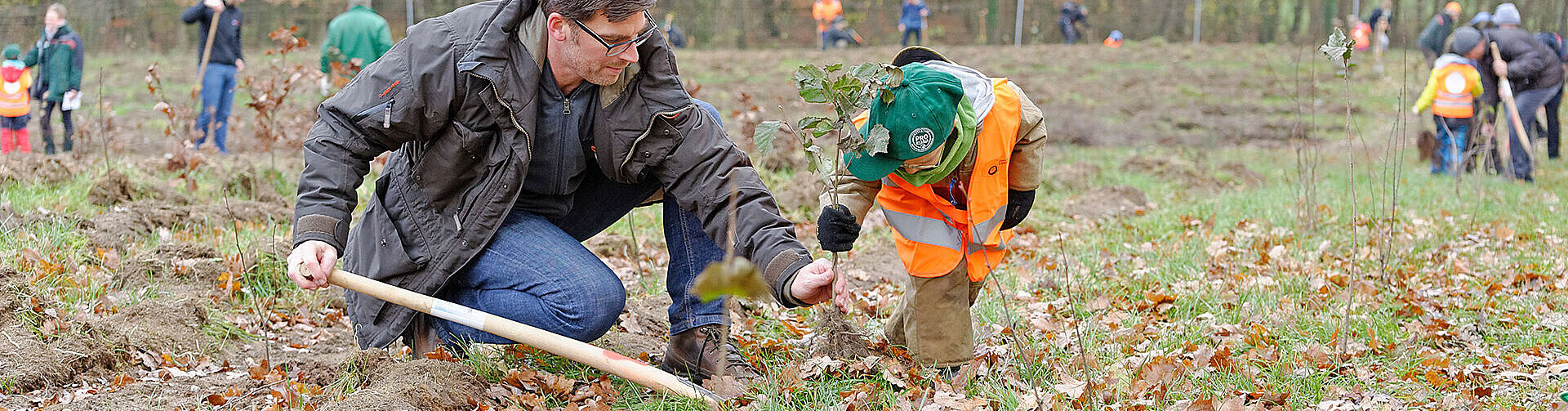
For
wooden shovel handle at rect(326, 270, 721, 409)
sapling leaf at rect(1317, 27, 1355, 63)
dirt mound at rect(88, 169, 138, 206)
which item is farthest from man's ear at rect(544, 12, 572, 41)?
dirt mound at rect(88, 169, 138, 206)

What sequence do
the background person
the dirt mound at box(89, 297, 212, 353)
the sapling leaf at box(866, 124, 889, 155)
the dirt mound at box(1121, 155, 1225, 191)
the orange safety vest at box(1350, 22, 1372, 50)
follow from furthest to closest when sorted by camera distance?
1. the orange safety vest at box(1350, 22, 1372, 50)
2. the background person
3. the dirt mound at box(1121, 155, 1225, 191)
4. the dirt mound at box(89, 297, 212, 353)
5. the sapling leaf at box(866, 124, 889, 155)

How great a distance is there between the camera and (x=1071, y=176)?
8297 mm

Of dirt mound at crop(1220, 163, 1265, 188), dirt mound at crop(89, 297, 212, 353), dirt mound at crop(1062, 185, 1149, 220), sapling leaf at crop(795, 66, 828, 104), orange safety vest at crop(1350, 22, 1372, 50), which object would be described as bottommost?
dirt mound at crop(1220, 163, 1265, 188)

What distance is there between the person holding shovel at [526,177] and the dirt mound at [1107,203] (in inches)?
168

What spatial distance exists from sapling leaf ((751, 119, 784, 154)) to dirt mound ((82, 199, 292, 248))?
9.38 ft

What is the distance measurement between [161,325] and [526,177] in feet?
4.98

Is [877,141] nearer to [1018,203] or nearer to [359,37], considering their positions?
[1018,203]

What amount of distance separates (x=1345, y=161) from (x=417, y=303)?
374 inches

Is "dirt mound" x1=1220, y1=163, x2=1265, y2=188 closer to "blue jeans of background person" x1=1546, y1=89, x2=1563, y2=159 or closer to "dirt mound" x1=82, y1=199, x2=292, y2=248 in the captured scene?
"blue jeans of background person" x1=1546, y1=89, x2=1563, y2=159

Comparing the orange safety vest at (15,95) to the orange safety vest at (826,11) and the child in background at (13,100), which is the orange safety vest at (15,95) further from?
the orange safety vest at (826,11)

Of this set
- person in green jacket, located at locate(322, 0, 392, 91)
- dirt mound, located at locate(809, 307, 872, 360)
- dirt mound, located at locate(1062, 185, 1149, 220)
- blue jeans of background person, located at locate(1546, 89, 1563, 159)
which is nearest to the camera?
dirt mound, located at locate(809, 307, 872, 360)

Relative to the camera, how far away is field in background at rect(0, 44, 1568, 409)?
10.1 ft

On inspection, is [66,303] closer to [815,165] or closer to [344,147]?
[344,147]

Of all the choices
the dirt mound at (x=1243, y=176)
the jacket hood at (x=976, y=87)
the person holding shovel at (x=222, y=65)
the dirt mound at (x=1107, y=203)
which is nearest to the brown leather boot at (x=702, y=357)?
the jacket hood at (x=976, y=87)
